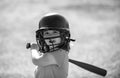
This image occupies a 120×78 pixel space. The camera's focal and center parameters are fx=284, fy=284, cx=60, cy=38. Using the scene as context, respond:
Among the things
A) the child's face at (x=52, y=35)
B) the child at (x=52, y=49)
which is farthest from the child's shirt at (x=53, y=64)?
the child's face at (x=52, y=35)

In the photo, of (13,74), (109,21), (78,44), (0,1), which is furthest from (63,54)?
(0,1)

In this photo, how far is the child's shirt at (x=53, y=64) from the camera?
367 cm

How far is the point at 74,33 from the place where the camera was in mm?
9133

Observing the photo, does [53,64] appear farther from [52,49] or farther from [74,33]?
[74,33]

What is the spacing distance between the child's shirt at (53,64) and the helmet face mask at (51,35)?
0.09 m

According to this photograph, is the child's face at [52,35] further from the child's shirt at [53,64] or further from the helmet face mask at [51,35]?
the child's shirt at [53,64]

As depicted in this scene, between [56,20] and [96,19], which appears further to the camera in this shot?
[96,19]

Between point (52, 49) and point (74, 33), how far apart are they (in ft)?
17.8

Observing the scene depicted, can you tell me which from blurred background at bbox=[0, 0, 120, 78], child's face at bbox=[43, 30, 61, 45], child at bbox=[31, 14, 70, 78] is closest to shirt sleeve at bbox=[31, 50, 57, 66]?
child at bbox=[31, 14, 70, 78]

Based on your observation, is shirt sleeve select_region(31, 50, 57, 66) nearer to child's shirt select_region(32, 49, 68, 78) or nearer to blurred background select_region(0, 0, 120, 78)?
child's shirt select_region(32, 49, 68, 78)

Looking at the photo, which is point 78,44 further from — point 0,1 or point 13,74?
point 0,1

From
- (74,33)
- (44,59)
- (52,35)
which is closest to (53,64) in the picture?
(44,59)

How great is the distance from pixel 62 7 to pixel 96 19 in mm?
2203

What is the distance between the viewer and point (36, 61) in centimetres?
370
